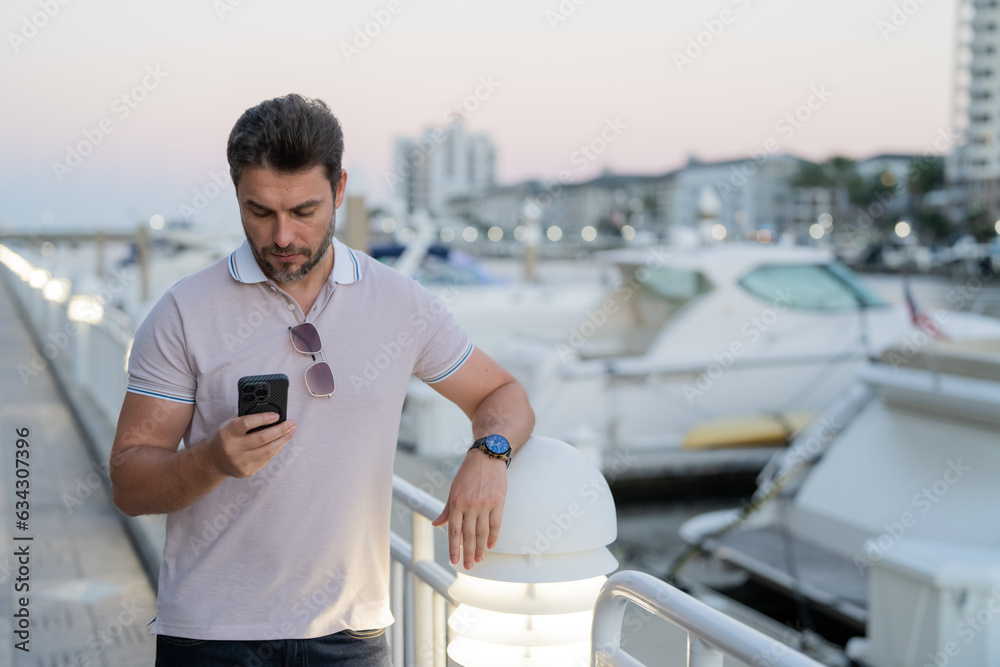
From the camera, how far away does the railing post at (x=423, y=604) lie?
2.42m

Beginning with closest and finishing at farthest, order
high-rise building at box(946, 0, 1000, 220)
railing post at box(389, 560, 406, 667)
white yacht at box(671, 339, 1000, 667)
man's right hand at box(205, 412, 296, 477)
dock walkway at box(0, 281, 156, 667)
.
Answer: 1. man's right hand at box(205, 412, 296, 477)
2. railing post at box(389, 560, 406, 667)
3. dock walkway at box(0, 281, 156, 667)
4. white yacht at box(671, 339, 1000, 667)
5. high-rise building at box(946, 0, 1000, 220)

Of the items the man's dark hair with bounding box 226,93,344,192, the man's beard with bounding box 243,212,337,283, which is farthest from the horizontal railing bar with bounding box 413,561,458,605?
the man's dark hair with bounding box 226,93,344,192

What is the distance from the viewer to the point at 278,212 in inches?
68.4

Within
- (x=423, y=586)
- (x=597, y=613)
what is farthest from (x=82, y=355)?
(x=597, y=613)

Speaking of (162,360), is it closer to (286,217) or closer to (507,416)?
(286,217)

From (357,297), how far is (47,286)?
12.9m

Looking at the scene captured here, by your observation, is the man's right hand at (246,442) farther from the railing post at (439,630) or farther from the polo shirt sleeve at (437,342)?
the railing post at (439,630)

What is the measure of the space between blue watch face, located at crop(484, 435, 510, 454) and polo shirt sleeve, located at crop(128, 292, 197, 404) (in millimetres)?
577

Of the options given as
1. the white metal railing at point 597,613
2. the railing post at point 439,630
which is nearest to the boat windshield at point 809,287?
the white metal railing at point 597,613

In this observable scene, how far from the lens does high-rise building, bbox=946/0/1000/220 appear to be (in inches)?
3573

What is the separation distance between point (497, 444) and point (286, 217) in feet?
1.93

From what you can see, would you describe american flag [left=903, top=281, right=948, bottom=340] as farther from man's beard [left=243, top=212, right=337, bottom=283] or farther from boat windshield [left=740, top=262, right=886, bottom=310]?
man's beard [left=243, top=212, right=337, bottom=283]

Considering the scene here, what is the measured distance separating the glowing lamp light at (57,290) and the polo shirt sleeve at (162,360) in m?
10.8

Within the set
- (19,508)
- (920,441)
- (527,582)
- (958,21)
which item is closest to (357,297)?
(527,582)
